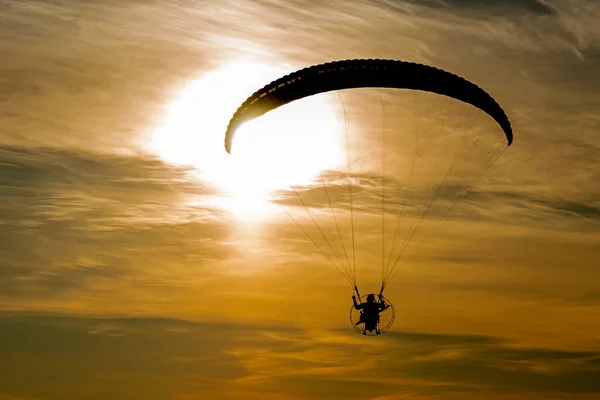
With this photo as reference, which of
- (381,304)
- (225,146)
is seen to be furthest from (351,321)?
(225,146)

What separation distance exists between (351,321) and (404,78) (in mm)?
12354

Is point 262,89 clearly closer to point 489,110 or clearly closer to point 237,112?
point 237,112

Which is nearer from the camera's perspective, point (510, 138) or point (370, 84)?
point (370, 84)

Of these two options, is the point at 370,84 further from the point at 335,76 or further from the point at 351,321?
the point at 351,321

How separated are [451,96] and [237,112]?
988 centimetres

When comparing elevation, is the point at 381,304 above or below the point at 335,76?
below

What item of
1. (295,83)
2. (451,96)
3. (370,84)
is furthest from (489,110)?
(295,83)

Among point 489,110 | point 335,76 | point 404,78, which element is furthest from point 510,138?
point 335,76

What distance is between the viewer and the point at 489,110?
48.3m

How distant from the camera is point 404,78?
150 ft

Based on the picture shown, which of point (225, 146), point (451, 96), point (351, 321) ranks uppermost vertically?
point (451, 96)

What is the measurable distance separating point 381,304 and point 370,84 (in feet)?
35.7

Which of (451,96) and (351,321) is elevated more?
(451,96)

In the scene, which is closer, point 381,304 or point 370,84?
point 370,84
